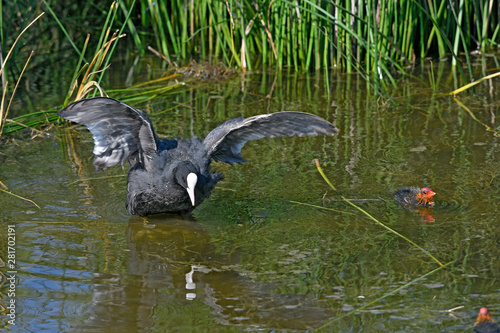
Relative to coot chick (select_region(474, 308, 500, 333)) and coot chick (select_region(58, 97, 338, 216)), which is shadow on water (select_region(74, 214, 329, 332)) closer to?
coot chick (select_region(58, 97, 338, 216))

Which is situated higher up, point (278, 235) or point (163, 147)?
point (163, 147)

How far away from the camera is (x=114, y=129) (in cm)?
472

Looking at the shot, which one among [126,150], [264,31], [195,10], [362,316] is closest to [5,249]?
[126,150]

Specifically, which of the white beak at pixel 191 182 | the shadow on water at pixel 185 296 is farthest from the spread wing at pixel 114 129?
the shadow on water at pixel 185 296

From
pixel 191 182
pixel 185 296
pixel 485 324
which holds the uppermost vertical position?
pixel 191 182

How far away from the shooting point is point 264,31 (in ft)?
24.3

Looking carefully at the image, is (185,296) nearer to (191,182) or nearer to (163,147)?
(191,182)

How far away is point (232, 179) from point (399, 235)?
4.97 ft

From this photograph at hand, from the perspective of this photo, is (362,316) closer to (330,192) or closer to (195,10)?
(330,192)

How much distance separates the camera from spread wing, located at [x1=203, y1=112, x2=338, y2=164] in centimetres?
453

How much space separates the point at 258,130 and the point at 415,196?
117 cm

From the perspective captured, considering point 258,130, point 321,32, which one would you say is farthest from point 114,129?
point 321,32

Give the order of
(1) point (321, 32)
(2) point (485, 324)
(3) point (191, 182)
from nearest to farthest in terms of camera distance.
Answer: (2) point (485, 324) → (3) point (191, 182) → (1) point (321, 32)

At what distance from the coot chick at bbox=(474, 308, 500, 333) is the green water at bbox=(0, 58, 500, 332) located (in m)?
0.10
